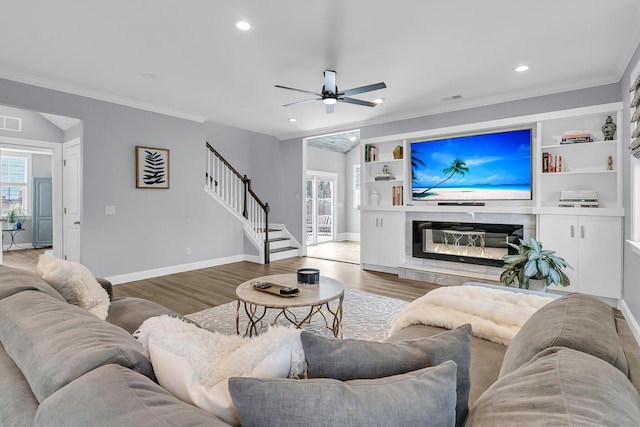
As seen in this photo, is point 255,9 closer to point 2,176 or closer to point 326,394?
point 326,394

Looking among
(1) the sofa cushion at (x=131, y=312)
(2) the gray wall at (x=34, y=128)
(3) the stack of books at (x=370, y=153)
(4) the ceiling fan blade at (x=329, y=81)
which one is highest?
(2) the gray wall at (x=34, y=128)

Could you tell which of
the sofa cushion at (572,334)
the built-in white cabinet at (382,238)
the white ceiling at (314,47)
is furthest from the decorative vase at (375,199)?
the sofa cushion at (572,334)

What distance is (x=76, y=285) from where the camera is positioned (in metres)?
1.94

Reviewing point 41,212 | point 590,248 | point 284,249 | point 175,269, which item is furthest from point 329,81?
point 41,212

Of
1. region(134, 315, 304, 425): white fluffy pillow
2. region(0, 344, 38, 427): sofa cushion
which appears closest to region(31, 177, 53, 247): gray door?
region(0, 344, 38, 427): sofa cushion

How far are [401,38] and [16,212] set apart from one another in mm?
9757

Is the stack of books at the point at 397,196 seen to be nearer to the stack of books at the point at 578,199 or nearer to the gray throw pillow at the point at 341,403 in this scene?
the stack of books at the point at 578,199

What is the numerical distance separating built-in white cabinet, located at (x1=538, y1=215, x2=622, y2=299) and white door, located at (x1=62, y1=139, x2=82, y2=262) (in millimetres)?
6201

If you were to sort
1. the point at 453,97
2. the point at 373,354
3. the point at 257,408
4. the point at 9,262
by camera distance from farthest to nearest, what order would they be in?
1. the point at 9,262
2. the point at 453,97
3. the point at 373,354
4. the point at 257,408

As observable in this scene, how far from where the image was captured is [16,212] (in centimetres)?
822

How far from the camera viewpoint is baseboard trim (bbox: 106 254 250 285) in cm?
490

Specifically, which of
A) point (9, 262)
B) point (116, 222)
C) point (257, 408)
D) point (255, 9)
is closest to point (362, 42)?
point (255, 9)

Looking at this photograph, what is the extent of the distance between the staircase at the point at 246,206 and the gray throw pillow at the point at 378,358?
18.5 feet

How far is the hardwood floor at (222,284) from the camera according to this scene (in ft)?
13.4
